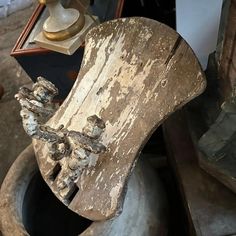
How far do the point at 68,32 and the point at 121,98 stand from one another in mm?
490

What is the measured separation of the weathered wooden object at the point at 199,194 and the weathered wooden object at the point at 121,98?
0.21 metres

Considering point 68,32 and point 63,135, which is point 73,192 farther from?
point 68,32

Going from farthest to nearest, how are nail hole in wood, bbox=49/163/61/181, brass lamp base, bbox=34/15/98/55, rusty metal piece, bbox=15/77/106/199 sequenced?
brass lamp base, bbox=34/15/98/55
nail hole in wood, bbox=49/163/61/181
rusty metal piece, bbox=15/77/106/199

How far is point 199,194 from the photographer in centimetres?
78

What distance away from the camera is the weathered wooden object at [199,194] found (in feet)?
2.39

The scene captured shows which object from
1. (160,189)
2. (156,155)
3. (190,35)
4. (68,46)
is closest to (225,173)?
(160,189)

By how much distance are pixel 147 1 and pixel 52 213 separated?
741mm

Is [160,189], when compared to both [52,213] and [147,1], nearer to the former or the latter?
[52,213]

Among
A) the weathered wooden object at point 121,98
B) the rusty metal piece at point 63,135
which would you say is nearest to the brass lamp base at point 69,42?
the weathered wooden object at point 121,98

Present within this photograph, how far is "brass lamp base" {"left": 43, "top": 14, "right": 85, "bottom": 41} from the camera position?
3.59ft

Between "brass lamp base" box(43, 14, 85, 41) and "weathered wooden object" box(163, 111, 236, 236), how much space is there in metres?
0.43

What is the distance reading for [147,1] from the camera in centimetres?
125

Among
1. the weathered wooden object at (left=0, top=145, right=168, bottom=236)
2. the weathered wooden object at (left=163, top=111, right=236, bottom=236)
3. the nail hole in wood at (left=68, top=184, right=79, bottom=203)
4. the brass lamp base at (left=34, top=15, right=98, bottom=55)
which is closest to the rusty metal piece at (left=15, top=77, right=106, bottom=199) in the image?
the nail hole in wood at (left=68, top=184, right=79, bottom=203)

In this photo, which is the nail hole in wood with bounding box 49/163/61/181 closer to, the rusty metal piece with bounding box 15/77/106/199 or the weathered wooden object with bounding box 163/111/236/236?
the rusty metal piece with bounding box 15/77/106/199
